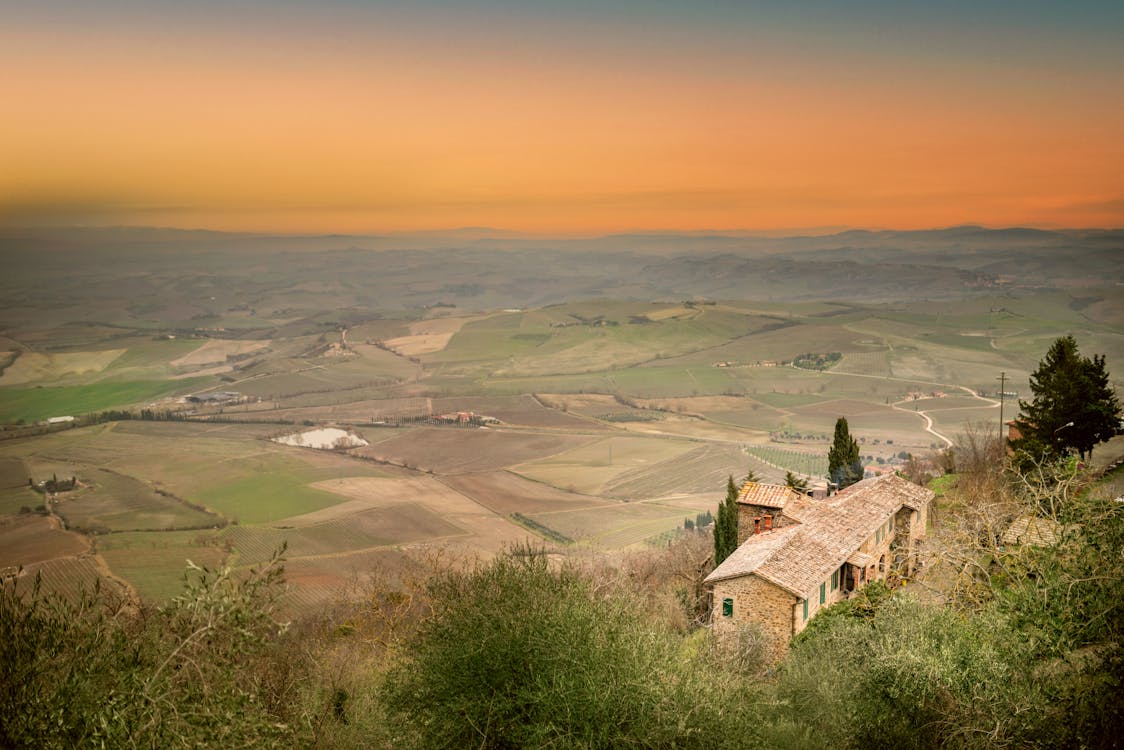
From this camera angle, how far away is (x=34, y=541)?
2549 inches

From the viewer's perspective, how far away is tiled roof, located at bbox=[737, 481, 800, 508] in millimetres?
33562

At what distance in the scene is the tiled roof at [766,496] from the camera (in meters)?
33.6

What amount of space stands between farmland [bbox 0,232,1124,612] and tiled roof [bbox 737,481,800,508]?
30761 mm

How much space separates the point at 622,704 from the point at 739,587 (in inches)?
552

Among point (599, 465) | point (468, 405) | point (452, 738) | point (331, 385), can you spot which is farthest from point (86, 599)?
point (331, 385)

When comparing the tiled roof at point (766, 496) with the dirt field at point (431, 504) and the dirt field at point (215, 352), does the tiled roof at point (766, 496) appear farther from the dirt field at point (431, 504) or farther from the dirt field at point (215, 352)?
the dirt field at point (215, 352)

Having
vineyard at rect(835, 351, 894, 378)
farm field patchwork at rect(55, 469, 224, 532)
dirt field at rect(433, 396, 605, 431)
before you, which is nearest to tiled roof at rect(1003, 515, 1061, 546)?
farm field patchwork at rect(55, 469, 224, 532)

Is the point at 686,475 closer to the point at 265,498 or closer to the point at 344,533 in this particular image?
the point at 344,533

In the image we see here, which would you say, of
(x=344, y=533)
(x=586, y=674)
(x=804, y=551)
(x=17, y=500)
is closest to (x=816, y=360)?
(x=344, y=533)

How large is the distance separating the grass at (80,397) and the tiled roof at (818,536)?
106866 millimetres

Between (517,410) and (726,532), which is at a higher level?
(726,532)

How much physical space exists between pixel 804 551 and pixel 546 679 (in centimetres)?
1610

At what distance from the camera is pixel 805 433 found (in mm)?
112188

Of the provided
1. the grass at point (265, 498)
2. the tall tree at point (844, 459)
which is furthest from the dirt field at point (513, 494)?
the tall tree at point (844, 459)
